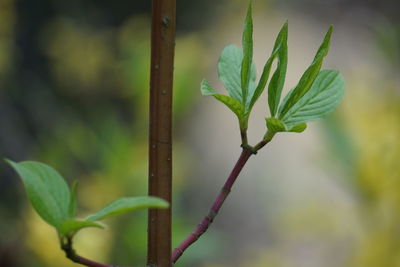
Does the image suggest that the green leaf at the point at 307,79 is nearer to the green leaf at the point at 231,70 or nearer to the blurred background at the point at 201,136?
the green leaf at the point at 231,70

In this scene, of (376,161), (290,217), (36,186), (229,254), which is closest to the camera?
(36,186)

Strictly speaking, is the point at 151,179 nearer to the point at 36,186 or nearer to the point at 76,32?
the point at 36,186

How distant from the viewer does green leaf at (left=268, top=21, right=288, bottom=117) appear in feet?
0.99

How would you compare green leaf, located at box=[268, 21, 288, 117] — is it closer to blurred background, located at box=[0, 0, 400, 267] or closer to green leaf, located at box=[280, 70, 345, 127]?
green leaf, located at box=[280, 70, 345, 127]

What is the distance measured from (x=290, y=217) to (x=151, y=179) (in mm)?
982

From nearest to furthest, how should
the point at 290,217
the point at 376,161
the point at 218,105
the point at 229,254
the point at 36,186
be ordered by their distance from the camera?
the point at 36,186 → the point at 376,161 → the point at 290,217 → the point at 229,254 → the point at 218,105

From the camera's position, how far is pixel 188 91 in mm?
1008

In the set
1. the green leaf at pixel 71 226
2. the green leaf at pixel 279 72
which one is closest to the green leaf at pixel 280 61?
the green leaf at pixel 279 72

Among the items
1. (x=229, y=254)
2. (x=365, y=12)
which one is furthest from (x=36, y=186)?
(x=365, y=12)

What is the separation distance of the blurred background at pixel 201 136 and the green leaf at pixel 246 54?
0.62 metres

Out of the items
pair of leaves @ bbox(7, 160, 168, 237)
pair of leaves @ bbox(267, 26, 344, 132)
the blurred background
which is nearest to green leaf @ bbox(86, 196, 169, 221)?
pair of leaves @ bbox(7, 160, 168, 237)

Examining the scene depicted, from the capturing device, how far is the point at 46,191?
0.91ft

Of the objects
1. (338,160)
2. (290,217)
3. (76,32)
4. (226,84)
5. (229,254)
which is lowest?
(229,254)

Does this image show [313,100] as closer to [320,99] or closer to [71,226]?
[320,99]
